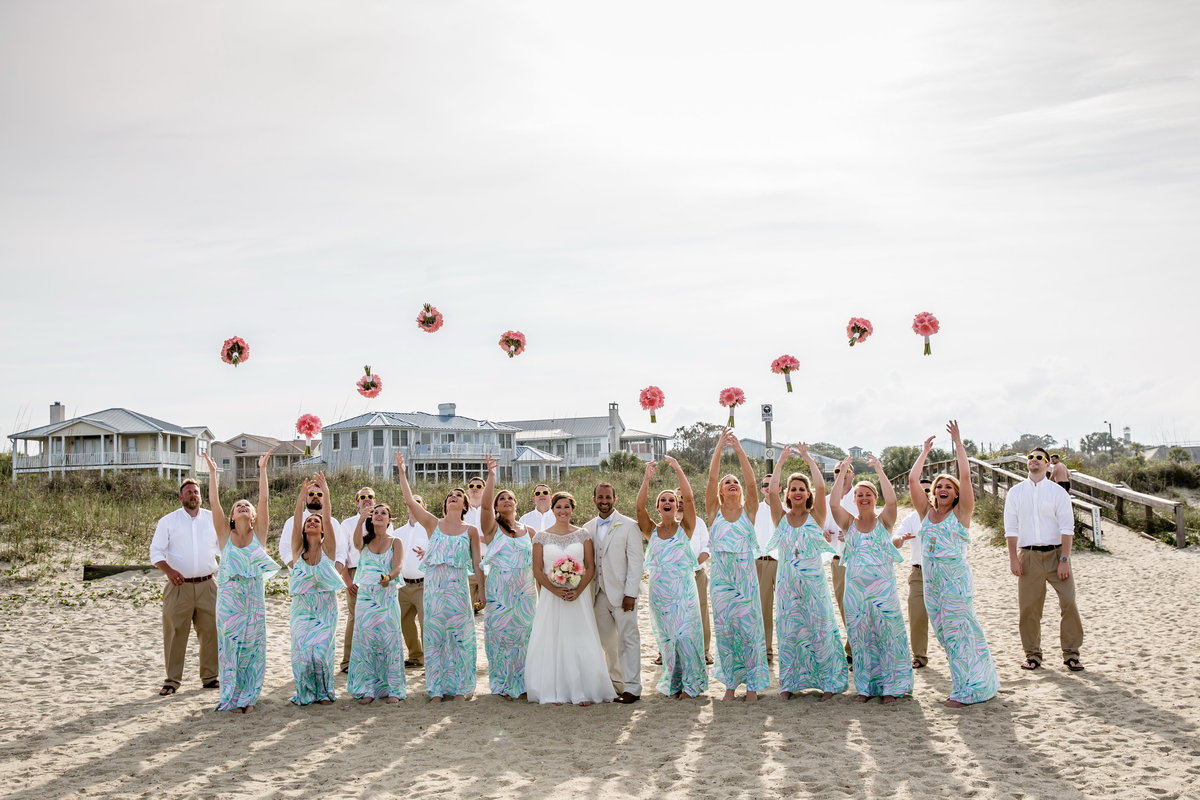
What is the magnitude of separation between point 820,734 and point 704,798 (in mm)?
1670

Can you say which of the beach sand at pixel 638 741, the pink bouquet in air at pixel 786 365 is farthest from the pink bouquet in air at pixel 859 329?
the beach sand at pixel 638 741

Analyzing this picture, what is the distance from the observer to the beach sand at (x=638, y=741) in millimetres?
6047

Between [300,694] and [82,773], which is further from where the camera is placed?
[300,694]

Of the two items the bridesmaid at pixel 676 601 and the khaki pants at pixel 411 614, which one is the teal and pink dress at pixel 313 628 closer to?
the khaki pants at pixel 411 614

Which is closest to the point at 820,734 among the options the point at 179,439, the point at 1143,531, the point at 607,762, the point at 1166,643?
the point at 607,762

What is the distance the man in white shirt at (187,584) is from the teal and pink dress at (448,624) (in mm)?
2416

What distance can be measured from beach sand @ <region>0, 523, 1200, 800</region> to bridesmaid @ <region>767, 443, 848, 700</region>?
319mm

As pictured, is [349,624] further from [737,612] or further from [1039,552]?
[1039,552]

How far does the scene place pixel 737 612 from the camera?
845cm

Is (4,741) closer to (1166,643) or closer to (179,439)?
(1166,643)

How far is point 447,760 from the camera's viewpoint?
22.2ft

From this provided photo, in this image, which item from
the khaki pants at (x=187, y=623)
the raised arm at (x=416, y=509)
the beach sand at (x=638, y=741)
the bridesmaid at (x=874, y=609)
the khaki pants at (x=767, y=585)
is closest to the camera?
the beach sand at (x=638, y=741)

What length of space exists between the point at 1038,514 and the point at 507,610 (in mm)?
5120

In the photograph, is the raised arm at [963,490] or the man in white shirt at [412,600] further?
the man in white shirt at [412,600]
